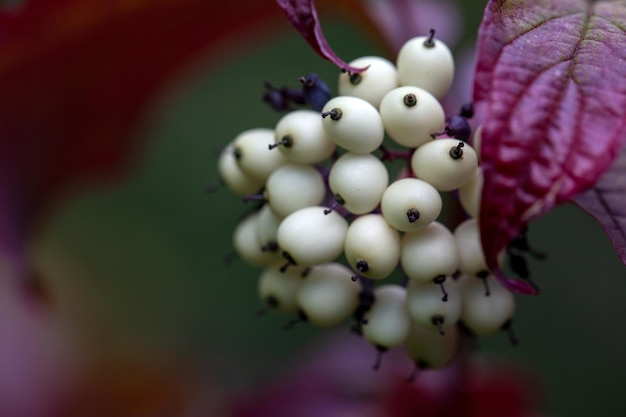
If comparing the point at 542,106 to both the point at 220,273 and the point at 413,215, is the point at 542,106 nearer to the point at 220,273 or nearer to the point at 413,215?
the point at 413,215

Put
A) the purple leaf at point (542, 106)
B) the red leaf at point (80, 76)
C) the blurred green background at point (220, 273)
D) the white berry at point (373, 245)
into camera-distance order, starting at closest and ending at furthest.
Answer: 1. the purple leaf at point (542, 106)
2. the white berry at point (373, 245)
3. the red leaf at point (80, 76)
4. the blurred green background at point (220, 273)

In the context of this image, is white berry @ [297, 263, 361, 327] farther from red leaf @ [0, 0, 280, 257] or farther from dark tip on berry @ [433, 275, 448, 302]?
red leaf @ [0, 0, 280, 257]

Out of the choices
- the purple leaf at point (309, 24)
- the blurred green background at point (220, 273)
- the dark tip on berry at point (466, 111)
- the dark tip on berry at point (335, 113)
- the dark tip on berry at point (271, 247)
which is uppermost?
the purple leaf at point (309, 24)

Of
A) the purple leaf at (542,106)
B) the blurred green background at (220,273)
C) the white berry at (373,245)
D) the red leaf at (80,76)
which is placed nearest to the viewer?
the purple leaf at (542,106)

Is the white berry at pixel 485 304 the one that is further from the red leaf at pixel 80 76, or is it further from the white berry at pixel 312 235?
the red leaf at pixel 80 76

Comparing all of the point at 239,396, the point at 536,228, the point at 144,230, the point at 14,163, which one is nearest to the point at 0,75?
the point at 14,163

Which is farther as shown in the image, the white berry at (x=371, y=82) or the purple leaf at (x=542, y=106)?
the white berry at (x=371, y=82)

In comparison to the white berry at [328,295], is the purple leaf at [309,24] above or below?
above

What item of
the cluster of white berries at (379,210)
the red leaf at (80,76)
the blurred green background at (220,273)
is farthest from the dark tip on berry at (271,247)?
the blurred green background at (220,273)

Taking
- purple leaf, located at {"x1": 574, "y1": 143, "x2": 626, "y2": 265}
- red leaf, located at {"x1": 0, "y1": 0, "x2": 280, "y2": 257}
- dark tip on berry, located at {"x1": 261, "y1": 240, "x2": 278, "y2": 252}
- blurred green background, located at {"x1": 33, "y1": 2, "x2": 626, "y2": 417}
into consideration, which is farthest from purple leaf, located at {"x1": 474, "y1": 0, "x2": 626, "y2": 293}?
blurred green background, located at {"x1": 33, "y1": 2, "x2": 626, "y2": 417}
